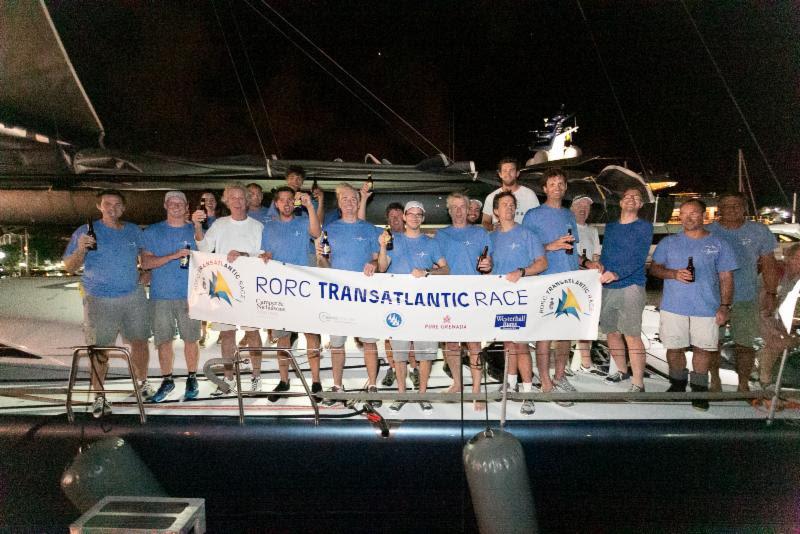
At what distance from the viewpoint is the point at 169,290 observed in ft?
12.3

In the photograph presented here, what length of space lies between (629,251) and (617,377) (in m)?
1.24

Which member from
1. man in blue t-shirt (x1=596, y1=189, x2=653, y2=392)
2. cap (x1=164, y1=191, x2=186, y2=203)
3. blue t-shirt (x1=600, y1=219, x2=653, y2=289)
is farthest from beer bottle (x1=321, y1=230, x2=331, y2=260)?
blue t-shirt (x1=600, y1=219, x2=653, y2=289)

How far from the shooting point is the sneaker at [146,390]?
11.9 ft

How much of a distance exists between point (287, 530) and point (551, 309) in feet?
8.68

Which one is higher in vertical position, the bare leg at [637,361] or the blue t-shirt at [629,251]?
the blue t-shirt at [629,251]

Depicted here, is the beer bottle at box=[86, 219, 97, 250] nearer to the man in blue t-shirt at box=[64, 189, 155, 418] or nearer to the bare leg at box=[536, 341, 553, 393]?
the man in blue t-shirt at box=[64, 189, 155, 418]

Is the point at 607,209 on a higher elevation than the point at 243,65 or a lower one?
lower

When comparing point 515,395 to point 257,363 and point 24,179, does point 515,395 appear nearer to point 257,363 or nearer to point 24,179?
point 257,363

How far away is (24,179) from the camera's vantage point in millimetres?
4246

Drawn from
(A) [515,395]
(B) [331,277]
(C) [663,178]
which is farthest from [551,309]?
(C) [663,178]

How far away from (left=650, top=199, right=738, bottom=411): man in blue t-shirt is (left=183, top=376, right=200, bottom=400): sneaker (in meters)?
4.05

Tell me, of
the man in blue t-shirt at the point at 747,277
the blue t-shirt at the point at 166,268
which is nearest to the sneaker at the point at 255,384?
the blue t-shirt at the point at 166,268

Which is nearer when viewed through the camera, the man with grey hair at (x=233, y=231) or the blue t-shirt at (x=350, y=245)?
the blue t-shirt at (x=350, y=245)

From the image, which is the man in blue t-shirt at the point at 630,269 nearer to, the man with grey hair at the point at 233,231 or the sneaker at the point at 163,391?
the man with grey hair at the point at 233,231
